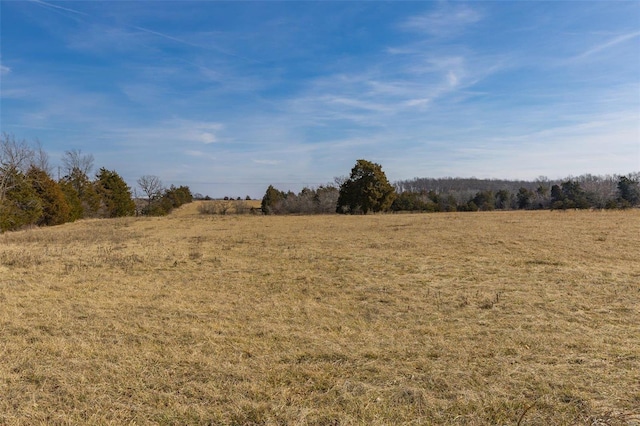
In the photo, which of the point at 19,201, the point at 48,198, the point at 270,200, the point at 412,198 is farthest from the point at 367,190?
the point at 19,201

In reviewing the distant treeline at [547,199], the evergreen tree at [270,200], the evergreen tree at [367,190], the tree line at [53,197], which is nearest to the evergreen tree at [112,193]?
the tree line at [53,197]

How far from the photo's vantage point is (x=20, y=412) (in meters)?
3.21

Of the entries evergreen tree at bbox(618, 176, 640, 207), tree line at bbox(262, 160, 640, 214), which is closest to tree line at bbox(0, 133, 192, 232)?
tree line at bbox(262, 160, 640, 214)

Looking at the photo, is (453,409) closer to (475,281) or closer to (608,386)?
(608,386)

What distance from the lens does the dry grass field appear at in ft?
10.7

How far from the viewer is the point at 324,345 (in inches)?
188

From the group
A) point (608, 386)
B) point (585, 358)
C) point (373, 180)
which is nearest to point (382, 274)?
point (585, 358)

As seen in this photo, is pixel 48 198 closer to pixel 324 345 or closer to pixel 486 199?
pixel 324 345

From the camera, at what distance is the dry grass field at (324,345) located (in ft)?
10.7

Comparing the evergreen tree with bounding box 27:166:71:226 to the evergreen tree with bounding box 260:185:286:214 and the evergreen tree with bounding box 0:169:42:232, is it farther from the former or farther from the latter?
the evergreen tree with bounding box 260:185:286:214

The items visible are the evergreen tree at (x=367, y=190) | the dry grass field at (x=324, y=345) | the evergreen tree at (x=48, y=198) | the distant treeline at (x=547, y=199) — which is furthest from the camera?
the distant treeline at (x=547, y=199)

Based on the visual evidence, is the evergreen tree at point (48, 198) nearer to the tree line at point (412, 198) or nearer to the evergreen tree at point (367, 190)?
the tree line at point (412, 198)

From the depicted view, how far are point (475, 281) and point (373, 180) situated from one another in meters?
31.1

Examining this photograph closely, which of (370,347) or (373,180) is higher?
(373,180)
